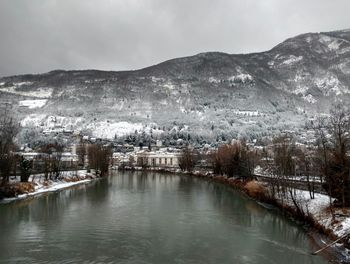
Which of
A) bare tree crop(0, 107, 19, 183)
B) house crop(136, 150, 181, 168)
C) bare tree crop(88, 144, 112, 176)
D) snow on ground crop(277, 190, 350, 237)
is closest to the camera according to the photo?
snow on ground crop(277, 190, 350, 237)

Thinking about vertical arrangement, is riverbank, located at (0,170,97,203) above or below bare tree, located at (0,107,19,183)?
below

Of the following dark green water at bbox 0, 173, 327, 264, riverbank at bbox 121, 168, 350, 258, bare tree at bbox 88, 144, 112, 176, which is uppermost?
bare tree at bbox 88, 144, 112, 176

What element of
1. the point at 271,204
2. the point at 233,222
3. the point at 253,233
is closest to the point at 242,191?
the point at 271,204

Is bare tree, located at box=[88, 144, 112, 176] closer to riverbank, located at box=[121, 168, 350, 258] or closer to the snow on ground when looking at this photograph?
riverbank, located at box=[121, 168, 350, 258]

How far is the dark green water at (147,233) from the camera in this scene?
25375 mm

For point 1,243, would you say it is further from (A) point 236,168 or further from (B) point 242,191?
(A) point 236,168

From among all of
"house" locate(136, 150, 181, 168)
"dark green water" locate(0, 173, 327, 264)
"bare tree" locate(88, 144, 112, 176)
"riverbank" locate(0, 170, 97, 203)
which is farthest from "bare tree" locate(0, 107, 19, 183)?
"house" locate(136, 150, 181, 168)

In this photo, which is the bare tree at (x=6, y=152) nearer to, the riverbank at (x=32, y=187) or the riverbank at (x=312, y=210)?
the riverbank at (x=32, y=187)

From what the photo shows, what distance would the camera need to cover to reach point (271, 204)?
162 feet

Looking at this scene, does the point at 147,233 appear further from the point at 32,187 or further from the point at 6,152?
the point at 6,152

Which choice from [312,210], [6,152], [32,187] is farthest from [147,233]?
[6,152]

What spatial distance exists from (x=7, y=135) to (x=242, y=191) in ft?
133

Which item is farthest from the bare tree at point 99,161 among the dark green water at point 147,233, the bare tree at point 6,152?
the dark green water at point 147,233

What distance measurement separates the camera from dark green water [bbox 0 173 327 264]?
83.3 ft
